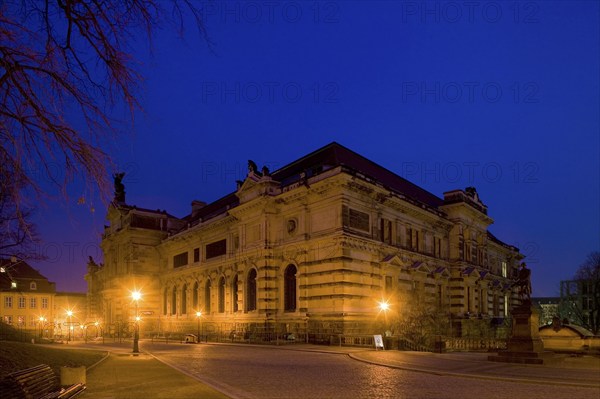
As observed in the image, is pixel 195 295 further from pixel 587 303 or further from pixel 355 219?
pixel 587 303

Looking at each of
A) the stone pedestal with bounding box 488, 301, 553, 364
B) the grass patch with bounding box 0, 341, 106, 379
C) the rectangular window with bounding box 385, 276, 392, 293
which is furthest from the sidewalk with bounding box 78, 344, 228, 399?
the rectangular window with bounding box 385, 276, 392, 293

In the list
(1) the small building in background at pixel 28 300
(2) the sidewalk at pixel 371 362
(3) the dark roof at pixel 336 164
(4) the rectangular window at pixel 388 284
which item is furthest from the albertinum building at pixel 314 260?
(1) the small building in background at pixel 28 300

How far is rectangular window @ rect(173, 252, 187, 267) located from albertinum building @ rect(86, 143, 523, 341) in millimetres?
232

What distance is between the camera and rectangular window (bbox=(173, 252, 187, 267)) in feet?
192

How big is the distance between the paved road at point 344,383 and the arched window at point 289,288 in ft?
57.0

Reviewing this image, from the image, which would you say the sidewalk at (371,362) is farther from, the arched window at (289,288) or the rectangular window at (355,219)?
the arched window at (289,288)

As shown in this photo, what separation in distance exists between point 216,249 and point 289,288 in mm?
13224

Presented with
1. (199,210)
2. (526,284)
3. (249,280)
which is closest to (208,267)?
(249,280)

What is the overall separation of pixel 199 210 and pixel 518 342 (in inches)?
1960

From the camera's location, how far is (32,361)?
61.5 ft

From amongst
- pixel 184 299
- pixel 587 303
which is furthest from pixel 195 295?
pixel 587 303

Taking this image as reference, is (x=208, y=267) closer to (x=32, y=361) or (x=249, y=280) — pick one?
(x=249, y=280)

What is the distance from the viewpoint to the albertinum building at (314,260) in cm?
3659

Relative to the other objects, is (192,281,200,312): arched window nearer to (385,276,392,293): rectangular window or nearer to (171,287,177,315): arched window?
(171,287,177,315): arched window
